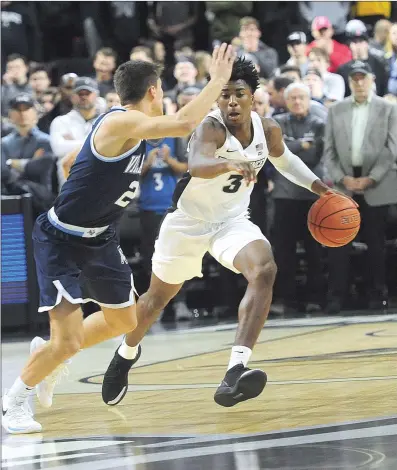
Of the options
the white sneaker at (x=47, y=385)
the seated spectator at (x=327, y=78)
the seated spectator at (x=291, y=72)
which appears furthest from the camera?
the seated spectator at (x=327, y=78)

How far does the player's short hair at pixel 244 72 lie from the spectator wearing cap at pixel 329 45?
7.09 metres

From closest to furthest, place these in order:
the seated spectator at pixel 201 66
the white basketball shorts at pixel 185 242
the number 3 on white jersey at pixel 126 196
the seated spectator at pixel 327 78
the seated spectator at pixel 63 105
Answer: the number 3 on white jersey at pixel 126 196 → the white basketball shorts at pixel 185 242 → the seated spectator at pixel 327 78 → the seated spectator at pixel 63 105 → the seated spectator at pixel 201 66

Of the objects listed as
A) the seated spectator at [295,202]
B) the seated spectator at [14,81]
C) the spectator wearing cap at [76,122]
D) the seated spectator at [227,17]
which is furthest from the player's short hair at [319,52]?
the seated spectator at [14,81]

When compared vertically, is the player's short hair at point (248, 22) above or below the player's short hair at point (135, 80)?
below

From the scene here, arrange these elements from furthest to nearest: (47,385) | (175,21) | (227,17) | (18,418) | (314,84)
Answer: (175,21)
(227,17)
(314,84)
(47,385)
(18,418)

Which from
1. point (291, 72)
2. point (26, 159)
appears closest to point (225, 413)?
point (26, 159)

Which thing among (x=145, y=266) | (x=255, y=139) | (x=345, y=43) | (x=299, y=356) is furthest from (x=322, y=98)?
(x=255, y=139)

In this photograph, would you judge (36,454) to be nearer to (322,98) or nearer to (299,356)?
(299,356)

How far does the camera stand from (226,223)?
23.3 ft

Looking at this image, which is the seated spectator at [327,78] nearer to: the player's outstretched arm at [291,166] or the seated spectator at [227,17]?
the seated spectator at [227,17]

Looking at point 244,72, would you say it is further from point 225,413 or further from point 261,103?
point 261,103

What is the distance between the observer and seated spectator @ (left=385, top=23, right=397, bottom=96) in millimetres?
12762

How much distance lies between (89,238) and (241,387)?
1.20 m

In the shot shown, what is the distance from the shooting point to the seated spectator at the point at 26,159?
37.0 feet
